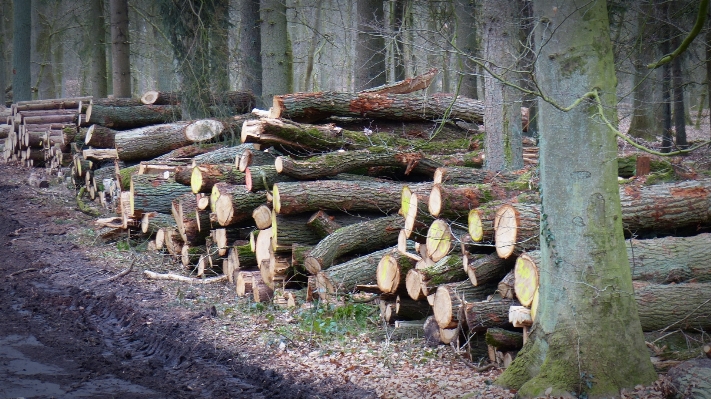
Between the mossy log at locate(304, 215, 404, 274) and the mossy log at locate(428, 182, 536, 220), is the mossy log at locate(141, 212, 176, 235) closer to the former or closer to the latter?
the mossy log at locate(304, 215, 404, 274)

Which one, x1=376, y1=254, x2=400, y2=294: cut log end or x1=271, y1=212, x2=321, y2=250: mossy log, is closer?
x1=376, y1=254, x2=400, y2=294: cut log end

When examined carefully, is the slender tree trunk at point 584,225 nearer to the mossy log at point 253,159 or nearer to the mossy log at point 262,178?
the mossy log at point 262,178

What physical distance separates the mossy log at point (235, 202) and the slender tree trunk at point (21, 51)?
18.0m

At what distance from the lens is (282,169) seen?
26.9 ft

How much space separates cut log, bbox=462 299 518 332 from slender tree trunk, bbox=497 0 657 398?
1.00 metres

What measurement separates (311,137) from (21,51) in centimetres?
1904

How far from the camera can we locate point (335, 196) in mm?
8188

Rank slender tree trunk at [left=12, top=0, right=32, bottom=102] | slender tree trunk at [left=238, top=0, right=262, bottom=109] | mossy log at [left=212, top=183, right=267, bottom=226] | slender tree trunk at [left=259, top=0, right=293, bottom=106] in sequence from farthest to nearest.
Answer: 1. slender tree trunk at [left=12, top=0, right=32, bottom=102]
2. slender tree trunk at [left=238, top=0, right=262, bottom=109]
3. slender tree trunk at [left=259, top=0, right=293, bottom=106]
4. mossy log at [left=212, top=183, right=267, bottom=226]

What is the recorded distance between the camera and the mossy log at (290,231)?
26.7ft

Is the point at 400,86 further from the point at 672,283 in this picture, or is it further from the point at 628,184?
the point at 672,283

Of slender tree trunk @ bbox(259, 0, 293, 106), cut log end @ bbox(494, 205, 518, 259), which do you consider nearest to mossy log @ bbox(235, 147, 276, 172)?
cut log end @ bbox(494, 205, 518, 259)

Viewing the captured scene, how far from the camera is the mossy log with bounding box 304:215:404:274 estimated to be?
7.76 meters

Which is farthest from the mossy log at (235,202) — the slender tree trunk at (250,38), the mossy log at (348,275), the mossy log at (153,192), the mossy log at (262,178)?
the slender tree trunk at (250,38)

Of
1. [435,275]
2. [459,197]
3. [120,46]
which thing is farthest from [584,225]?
[120,46]
